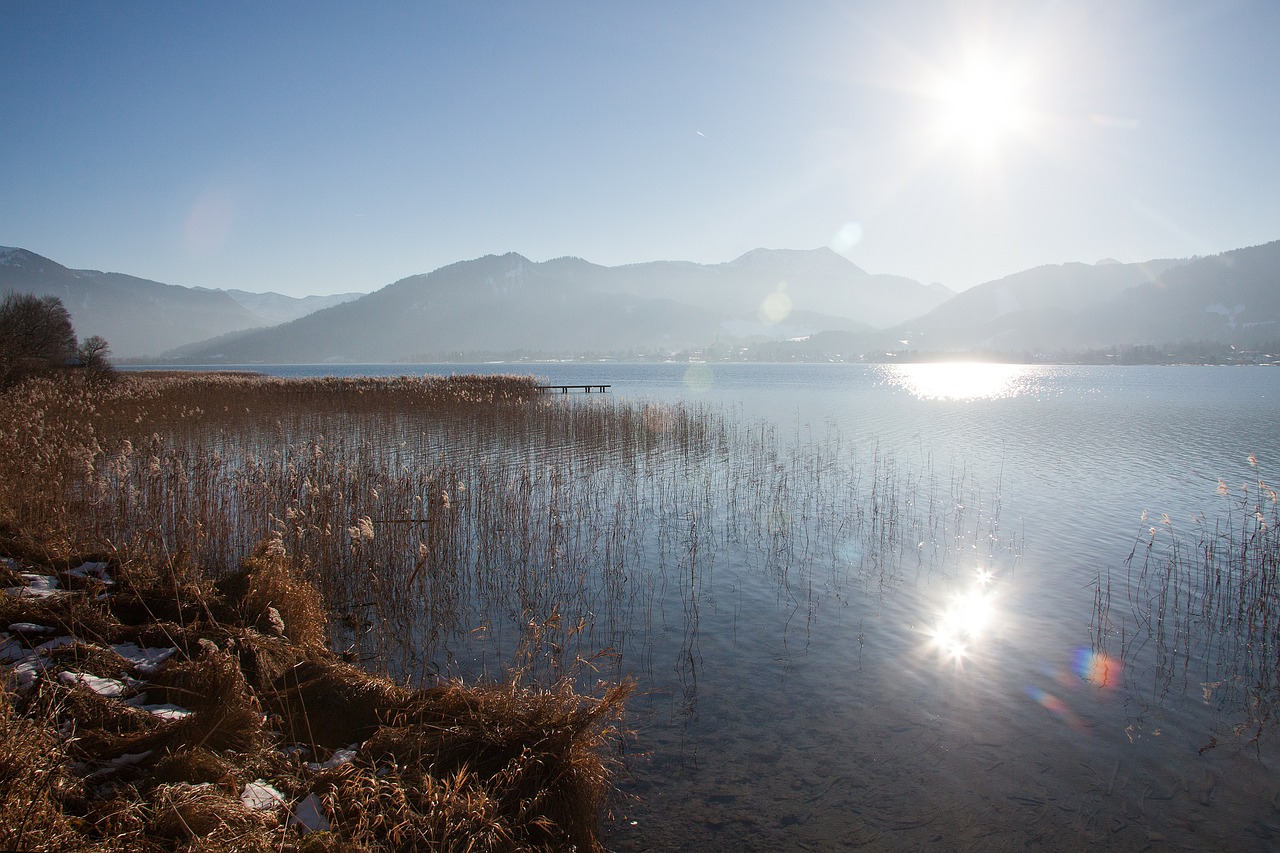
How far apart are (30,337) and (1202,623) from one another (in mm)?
42627

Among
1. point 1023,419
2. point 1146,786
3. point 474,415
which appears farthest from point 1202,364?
point 1146,786

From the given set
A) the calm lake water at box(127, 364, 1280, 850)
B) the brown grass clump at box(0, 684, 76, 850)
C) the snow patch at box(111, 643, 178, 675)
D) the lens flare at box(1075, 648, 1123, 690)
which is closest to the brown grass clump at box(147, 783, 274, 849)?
the brown grass clump at box(0, 684, 76, 850)

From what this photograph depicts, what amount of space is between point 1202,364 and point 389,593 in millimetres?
201736

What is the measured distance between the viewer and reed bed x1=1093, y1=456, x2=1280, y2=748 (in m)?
6.41

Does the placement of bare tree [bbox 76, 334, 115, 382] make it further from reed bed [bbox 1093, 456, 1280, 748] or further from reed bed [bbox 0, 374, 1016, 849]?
reed bed [bbox 1093, 456, 1280, 748]

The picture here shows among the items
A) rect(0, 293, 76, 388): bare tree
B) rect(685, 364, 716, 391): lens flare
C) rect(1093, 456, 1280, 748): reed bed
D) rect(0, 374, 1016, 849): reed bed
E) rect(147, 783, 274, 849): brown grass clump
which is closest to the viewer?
rect(147, 783, 274, 849): brown grass clump

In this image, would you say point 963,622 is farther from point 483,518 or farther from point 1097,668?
point 483,518

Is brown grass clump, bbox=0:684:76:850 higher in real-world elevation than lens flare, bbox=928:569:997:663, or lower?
higher

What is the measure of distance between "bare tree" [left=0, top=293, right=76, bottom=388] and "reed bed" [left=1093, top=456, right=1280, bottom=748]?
32312 mm

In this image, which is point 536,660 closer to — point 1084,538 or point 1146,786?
point 1146,786

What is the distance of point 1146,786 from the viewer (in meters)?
5.05

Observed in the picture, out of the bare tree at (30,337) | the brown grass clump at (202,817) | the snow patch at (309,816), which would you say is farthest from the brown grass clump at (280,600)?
the bare tree at (30,337)

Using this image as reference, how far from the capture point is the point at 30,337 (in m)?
A: 31.0

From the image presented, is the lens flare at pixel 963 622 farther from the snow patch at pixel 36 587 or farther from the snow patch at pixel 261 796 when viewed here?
the snow patch at pixel 36 587
